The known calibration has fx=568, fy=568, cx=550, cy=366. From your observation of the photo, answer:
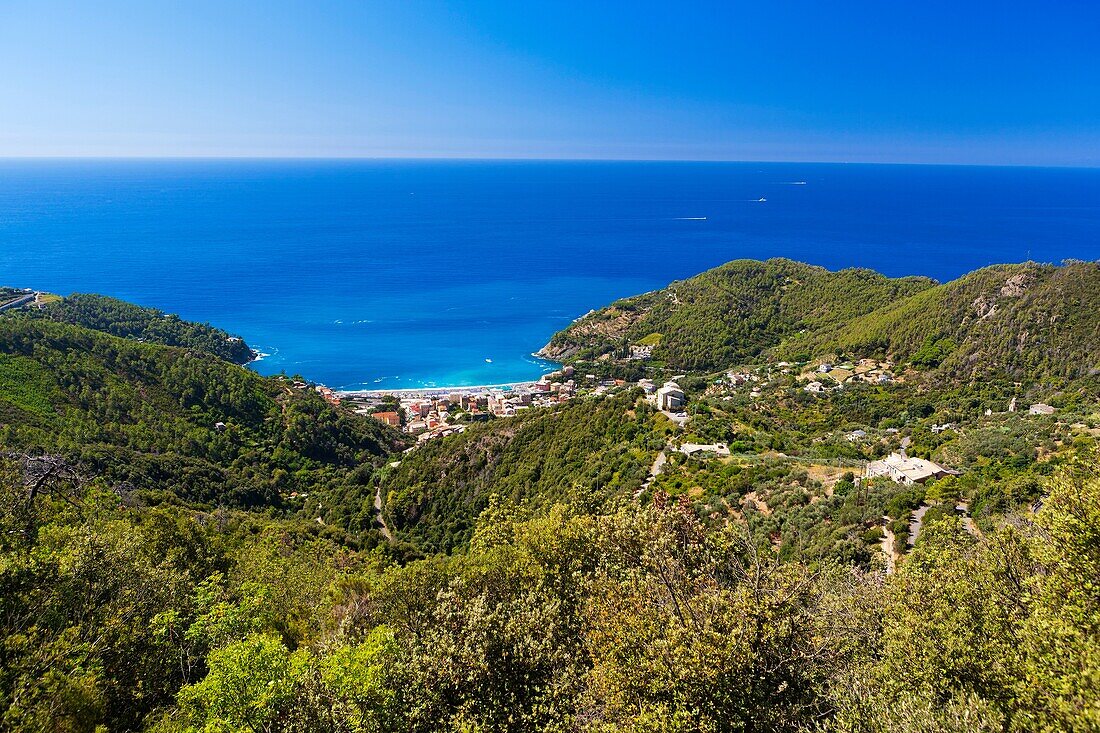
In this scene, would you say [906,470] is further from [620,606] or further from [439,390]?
[439,390]

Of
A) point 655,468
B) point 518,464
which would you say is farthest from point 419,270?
point 655,468

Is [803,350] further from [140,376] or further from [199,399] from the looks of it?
[140,376]

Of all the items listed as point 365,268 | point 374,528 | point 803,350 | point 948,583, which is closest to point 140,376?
point 374,528

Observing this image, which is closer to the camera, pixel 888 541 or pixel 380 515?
pixel 888 541

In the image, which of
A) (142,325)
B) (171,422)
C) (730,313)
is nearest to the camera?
(171,422)

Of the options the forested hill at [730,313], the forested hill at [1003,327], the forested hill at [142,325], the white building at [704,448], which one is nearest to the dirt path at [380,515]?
the white building at [704,448]

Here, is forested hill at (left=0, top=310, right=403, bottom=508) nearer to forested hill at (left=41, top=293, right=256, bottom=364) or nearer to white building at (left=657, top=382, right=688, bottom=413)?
forested hill at (left=41, top=293, right=256, bottom=364)
